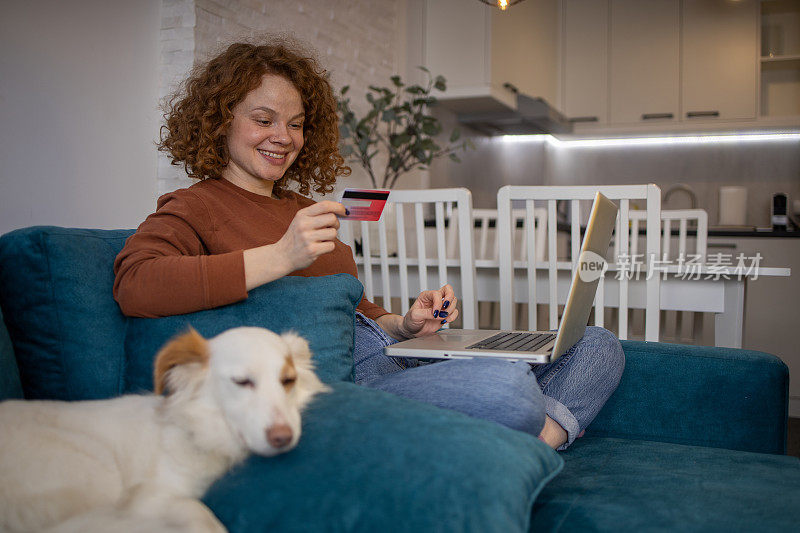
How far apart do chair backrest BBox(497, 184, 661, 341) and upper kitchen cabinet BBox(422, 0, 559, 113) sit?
2.08 meters

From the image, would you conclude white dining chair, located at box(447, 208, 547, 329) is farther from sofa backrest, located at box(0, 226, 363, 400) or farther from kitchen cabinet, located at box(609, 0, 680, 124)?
sofa backrest, located at box(0, 226, 363, 400)

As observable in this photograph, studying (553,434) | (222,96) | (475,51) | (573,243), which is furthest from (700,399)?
(475,51)

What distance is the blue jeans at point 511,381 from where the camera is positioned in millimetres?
1056

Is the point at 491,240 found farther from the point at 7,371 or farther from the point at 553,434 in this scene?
the point at 7,371

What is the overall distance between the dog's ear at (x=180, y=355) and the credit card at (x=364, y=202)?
35 centimetres

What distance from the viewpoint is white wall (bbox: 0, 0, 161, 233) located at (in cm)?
194

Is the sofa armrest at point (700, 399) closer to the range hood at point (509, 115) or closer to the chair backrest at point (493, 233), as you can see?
the chair backrest at point (493, 233)

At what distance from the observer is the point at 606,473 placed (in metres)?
1.15

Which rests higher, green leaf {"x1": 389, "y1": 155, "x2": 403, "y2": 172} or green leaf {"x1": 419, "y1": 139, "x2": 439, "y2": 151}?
green leaf {"x1": 419, "y1": 139, "x2": 439, "y2": 151}

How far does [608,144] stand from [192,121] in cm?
455

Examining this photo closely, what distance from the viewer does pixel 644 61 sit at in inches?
199

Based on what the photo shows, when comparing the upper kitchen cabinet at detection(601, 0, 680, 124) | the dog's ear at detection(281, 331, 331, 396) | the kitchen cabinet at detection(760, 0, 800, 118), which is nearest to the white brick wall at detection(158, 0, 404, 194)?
the dog's ear at detection(281, 331, 331, 396)

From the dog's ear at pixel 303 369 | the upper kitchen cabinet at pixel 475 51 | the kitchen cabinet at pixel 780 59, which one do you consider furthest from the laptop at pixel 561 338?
the kitchen cabinet at pixel 780 59

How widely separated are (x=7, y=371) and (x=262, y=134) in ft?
2.34
